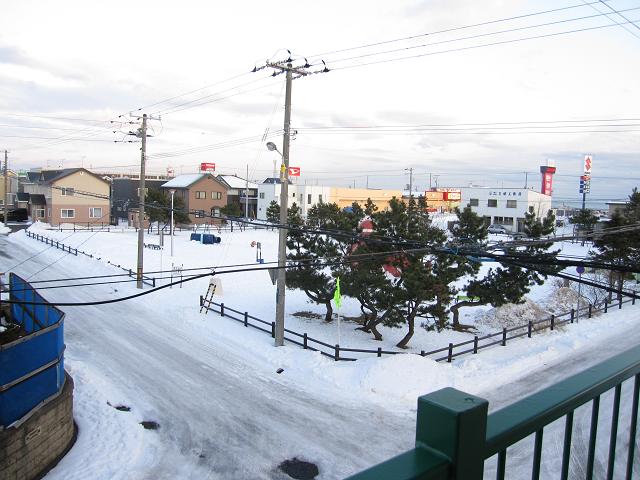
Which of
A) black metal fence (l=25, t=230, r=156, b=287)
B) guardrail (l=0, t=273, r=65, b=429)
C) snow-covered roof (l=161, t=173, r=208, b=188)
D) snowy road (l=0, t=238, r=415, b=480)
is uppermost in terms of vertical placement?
snow-covered roof (l=161, t=173, r=208, b=188)

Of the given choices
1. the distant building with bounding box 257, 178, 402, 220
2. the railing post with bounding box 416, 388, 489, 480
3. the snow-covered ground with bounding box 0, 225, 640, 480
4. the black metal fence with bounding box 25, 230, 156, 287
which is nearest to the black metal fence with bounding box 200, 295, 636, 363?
the snow-covered ground with bounding box 0, 225, 640, 480

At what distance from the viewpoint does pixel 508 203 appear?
→ 240 feet

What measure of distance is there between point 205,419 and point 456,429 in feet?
42.6

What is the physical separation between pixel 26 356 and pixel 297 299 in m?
18.8

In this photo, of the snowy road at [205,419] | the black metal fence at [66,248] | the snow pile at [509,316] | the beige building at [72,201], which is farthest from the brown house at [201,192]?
the snowy road at [205,419]

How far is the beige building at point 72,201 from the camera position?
196 feet

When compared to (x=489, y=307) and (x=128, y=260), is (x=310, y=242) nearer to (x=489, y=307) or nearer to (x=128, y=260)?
(x=489, y=307)

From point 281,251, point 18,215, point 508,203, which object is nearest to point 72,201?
point 18,215

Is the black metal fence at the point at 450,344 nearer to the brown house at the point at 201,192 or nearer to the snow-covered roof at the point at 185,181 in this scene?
the brown house at the point at 201,192

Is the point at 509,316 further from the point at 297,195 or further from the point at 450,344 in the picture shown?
the point at 297,195

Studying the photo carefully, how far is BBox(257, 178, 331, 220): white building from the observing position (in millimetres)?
74438

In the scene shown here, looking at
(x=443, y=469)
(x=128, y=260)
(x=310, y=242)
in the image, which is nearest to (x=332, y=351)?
(x=310, y=242)

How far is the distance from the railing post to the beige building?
6261 cm

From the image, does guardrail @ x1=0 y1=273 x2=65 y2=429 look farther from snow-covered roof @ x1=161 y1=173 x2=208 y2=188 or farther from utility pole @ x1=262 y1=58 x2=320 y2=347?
snow-covered roof @ x1=161 y1=173 x2=208 y2=188
